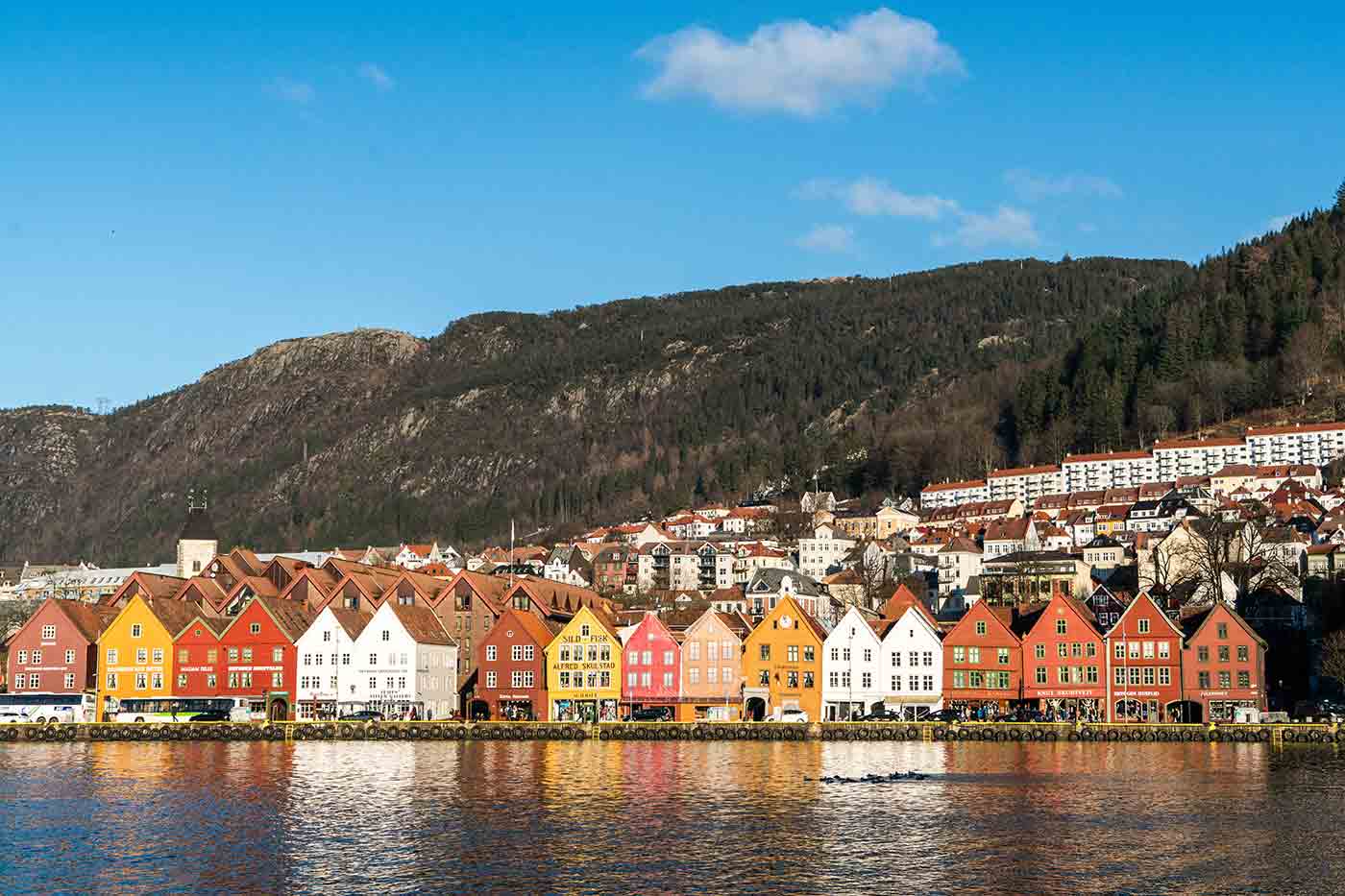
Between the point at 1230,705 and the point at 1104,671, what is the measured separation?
26.2ft

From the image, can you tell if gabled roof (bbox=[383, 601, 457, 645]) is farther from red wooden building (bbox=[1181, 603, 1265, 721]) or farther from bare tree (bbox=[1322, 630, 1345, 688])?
bare tree (bbox=[1322, 630, 1345, 688])

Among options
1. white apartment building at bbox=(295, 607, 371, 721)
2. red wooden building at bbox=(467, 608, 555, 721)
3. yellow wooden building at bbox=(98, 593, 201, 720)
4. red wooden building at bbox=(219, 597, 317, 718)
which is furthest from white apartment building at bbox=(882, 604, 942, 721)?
yellow wooden building at bbox=(98, 593, 201, 720)

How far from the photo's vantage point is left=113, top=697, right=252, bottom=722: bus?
362 feet

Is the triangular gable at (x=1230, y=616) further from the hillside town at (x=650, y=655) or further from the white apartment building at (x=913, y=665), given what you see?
the white apartment building at (x=913, y=665)

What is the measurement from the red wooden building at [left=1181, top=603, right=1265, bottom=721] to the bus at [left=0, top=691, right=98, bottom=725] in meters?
73.2

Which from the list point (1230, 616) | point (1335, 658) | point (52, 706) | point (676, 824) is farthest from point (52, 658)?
point (1335, 658)

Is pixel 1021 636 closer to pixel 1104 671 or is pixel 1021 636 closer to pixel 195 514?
pixel 1104 671

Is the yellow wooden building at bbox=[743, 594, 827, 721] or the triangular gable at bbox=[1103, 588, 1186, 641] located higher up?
the triangular gable at bbox=[1103, 588, 1186, 641]

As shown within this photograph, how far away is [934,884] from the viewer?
48094 millimetres

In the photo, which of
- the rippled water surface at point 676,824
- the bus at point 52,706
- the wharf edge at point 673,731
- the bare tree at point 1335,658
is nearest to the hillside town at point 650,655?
the bare tree at point 1335,658

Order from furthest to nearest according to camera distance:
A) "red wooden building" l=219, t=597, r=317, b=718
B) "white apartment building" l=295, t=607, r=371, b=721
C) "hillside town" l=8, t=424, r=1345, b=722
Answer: "red wooden building" l=219, t=597, r=317, b=718 → "white apartment building" l=295, t=607, r=371, b=721 → "hillside town" l=8, t=424, r=1345, b=722

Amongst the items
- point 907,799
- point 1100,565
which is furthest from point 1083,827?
point 1100,565

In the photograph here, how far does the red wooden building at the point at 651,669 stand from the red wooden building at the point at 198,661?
28.9m

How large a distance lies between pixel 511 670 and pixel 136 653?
26.7 m
